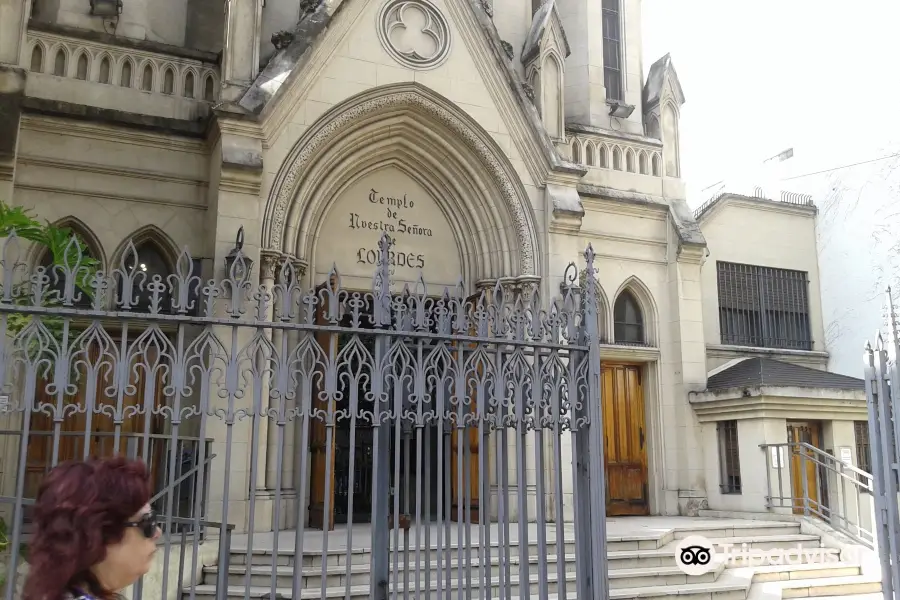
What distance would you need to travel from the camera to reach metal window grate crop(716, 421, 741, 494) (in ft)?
45.3

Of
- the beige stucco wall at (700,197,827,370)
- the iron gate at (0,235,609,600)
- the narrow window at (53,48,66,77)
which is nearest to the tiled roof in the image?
the beige stucco wall at (700,197,827,370)

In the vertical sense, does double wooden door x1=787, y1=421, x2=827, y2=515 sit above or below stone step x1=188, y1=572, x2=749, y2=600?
above

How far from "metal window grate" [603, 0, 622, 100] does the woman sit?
1509 cm

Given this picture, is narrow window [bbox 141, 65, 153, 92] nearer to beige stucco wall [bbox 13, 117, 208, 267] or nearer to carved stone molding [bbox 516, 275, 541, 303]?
beige stucco wall [bbox 13, 117, 208, 267]

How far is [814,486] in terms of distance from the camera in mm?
13836

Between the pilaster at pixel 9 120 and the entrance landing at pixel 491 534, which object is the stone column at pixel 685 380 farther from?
the pilaster at pixel 9 120

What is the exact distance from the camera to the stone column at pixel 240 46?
38.8 ft

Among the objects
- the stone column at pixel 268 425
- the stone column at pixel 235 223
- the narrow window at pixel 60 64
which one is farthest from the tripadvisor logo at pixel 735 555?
the narrow window at pixel 60 64

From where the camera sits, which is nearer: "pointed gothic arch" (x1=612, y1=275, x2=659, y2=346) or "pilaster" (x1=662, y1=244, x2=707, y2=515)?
"pilaster" (x1=662, y1=244, x2=707, y2=515)

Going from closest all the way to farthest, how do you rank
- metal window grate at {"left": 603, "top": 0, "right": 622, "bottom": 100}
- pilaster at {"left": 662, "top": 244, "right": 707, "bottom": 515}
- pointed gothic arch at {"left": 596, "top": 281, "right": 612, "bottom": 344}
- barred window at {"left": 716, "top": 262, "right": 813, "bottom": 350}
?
pilaster at {"left": 662, "top": 244, "right": 707, "bottom": 515}
pointed gothic arch at {"left": 596, "top": 281, "right": 612, "bottom": 344}
metal window grate at {"left": 603, "top": 0, "right": 622, "bottom": 100}
barred window at {"left": 716, "top": 262, "right": 813, "bottom": 350}

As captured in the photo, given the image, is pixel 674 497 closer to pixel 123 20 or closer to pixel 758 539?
pixel 758 539

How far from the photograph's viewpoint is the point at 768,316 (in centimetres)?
1727

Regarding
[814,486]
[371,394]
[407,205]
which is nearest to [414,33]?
[407,205]

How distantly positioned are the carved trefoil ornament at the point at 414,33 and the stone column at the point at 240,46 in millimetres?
1812
